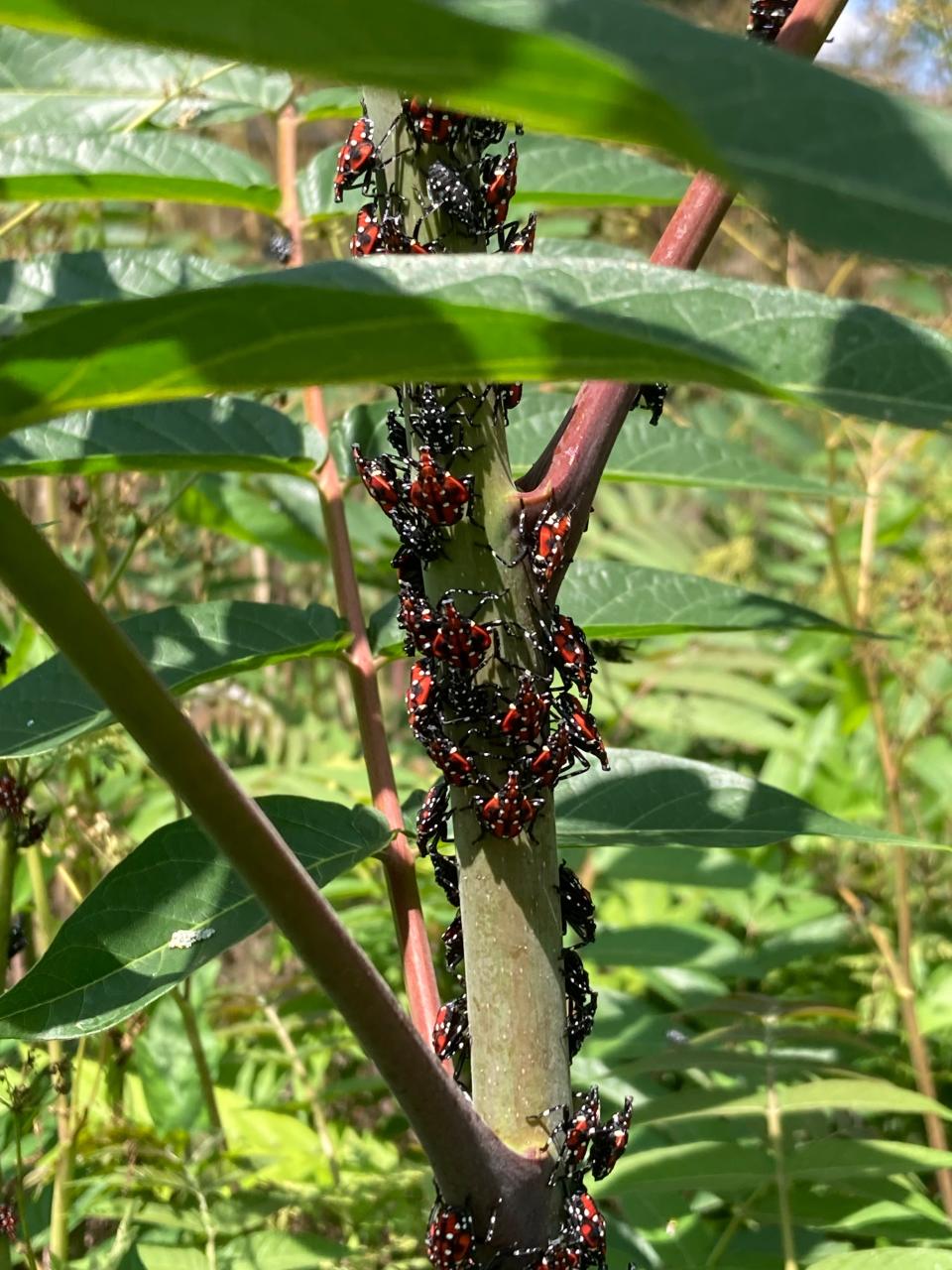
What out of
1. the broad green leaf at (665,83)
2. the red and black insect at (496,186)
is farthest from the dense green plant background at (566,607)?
the red and black insect at (496,186)

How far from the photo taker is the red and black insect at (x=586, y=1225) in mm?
599

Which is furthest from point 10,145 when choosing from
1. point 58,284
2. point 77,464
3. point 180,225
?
point 180,225

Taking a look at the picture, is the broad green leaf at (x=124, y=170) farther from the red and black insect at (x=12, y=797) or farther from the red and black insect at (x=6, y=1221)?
the red and black insect at (x=6, y=1221)

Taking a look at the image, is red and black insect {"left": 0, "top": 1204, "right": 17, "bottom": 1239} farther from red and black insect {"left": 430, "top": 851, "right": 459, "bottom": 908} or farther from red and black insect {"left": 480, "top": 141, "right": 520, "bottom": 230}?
red and black insect {"left": 480, "top": 141, "right": 520, "bottom": 230}

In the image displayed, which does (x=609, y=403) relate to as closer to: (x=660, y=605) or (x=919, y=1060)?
(x=660, y=605)

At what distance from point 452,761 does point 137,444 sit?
23 cm

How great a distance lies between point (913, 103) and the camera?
243 millimetres

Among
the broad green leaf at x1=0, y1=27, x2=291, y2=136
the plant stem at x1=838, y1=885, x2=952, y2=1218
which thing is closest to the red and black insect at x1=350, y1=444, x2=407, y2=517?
the broad green leaf at x1=0, y1=27, x2=291, y2=136

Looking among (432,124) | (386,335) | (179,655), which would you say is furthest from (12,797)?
(386,335)

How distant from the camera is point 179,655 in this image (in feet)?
2.49

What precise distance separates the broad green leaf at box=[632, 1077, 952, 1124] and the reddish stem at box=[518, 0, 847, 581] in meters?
0.49

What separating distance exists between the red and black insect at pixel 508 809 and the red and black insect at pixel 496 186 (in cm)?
25

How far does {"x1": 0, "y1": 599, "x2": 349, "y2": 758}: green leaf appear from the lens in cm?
70

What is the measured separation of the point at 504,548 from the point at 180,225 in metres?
3.63
